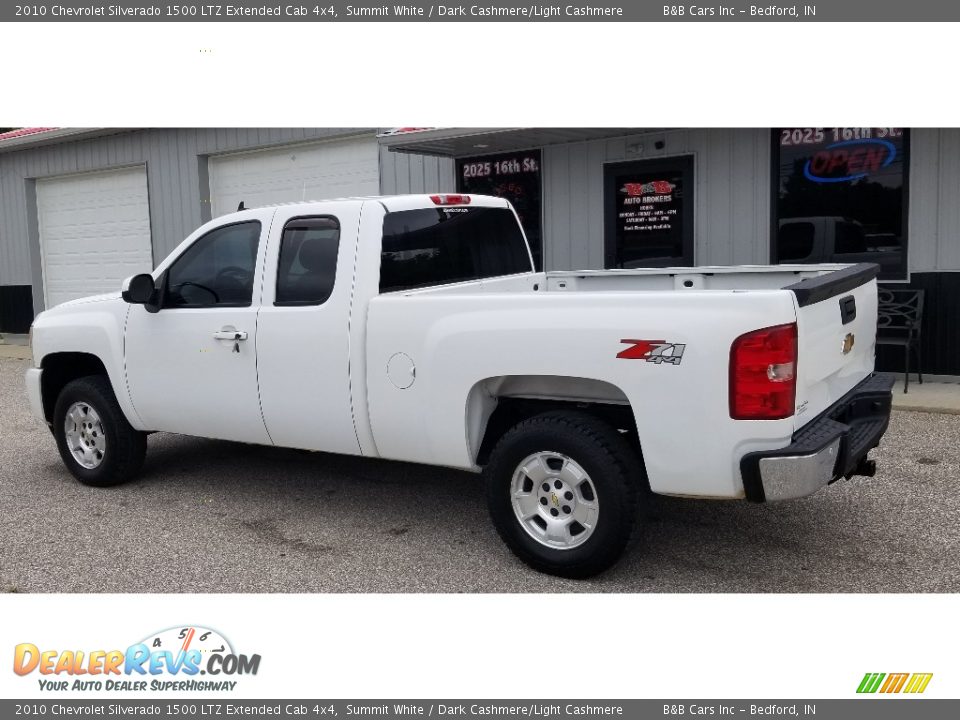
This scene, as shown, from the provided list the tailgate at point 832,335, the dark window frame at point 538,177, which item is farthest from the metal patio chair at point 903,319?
the tailgate at point 832,335

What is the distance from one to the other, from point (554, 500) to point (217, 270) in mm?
2699

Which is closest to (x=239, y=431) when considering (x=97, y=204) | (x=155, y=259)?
(x=155, y=259)

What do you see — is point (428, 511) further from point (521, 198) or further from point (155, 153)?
point (155, 153)

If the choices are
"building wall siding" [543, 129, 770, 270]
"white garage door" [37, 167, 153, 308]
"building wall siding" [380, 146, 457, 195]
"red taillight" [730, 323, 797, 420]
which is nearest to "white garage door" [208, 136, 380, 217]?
"building wall siding" [380, 146, 457, 195]

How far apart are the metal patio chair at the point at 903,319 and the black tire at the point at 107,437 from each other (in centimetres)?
703

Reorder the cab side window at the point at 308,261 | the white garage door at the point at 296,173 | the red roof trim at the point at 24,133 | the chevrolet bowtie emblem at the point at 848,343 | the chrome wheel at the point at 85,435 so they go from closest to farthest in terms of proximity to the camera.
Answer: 1. the chevrolet bowtie emblem at the point at 848,343
2. the cab side window at the point at 308,261
3. the chrome wheel at the point at 85,435
4. the white garage door at the point at 296,173
5. the red roof trim at the point at 24,133

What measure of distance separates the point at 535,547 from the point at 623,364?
105 cm

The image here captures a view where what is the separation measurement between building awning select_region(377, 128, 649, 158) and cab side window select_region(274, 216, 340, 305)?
17.2 feet

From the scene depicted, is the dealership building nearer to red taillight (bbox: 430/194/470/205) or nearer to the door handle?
red taillight (bbox: 430/194/470/205)

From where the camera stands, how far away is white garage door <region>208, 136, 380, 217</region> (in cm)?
1307

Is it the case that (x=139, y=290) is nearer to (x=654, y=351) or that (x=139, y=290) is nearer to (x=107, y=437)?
(x=107, y=437)

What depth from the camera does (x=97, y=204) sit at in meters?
16.6

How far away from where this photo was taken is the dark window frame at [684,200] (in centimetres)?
1044

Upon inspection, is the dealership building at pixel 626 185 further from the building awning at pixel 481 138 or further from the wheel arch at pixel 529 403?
the wheel arch at pixel 529 403
